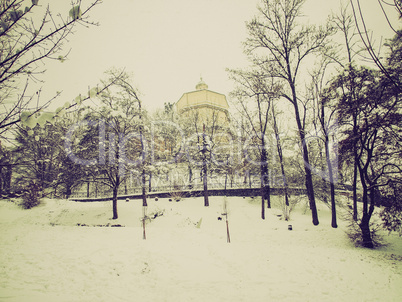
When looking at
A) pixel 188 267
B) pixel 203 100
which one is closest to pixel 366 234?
pixel 188 267

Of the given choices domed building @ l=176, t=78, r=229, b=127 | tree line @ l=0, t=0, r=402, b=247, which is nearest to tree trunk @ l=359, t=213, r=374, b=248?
tree line @ l=0, t=0, r=402, b=247

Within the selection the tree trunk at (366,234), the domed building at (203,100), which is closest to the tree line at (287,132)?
the tree trunk at (366,234)

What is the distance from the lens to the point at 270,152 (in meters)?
23.6

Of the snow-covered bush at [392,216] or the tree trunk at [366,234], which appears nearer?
the snow-covered bush at [392,216]

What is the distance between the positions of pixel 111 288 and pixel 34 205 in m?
16.8

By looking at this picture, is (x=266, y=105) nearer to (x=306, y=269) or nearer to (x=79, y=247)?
(x=306, y=269)

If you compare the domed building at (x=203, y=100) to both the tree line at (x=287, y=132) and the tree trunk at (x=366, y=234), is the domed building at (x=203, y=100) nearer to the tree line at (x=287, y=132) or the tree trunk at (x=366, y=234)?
the tree line at (x=287, y=132)

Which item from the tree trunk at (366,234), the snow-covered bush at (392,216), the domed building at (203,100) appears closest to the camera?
the snow-covered bush at (392,216)

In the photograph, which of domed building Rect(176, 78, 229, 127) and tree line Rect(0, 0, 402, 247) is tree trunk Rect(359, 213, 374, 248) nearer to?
tree line Rect(0, 0, 402, 247)

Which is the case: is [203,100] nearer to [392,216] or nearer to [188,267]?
[392,216]

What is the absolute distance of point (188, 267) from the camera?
6652 millimetres

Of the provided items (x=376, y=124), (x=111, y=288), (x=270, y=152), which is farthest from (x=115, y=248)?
(x=270, y=152)

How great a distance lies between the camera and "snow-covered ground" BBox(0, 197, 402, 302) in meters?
4.98

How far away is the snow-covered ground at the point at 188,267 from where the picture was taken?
498cm
